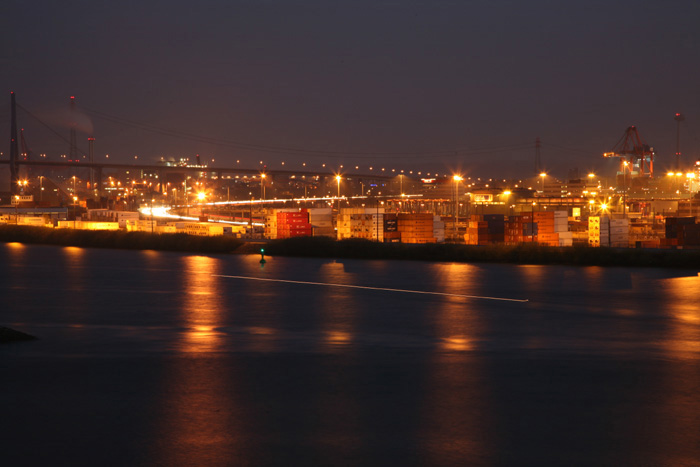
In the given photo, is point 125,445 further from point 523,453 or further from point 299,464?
point 523,453

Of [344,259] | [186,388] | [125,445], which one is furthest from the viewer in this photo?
[344,259]

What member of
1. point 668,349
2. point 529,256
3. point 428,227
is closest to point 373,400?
point 668,349

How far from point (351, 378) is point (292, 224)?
1080 inches

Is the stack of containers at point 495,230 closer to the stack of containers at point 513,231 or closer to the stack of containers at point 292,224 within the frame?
the stack of containers at point 513,231

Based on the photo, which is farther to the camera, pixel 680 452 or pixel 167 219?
pixel 167 219

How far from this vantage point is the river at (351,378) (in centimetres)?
434

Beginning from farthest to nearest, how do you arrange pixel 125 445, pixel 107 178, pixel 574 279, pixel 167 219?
pixel 107 178, pixel 167 219, pixel 574 279, pixel 125 445

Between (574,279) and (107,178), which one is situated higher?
(107,178)

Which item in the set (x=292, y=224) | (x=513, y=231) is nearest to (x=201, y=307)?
(x=292, y=224)

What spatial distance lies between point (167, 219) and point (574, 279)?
41726 millimetres

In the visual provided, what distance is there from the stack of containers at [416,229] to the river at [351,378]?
18.3 m

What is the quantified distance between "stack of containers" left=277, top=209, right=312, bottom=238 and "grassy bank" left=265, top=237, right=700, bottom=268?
25.3 feet

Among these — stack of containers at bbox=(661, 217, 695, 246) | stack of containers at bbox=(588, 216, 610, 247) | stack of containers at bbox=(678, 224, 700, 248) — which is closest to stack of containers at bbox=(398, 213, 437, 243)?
stack of containers at bbox=(588, 216, 610, 247)

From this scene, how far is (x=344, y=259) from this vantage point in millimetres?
22672
